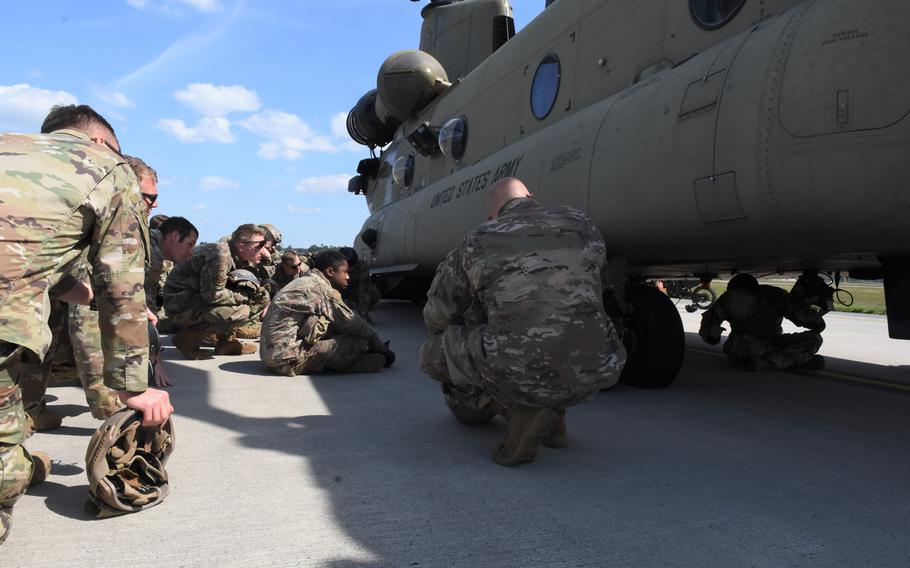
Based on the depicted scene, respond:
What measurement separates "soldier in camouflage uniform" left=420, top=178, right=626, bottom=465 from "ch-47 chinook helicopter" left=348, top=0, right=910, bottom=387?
1.01 metres

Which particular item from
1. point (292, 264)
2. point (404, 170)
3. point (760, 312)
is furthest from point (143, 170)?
point (404, 170)

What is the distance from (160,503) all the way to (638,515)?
6.05 ft

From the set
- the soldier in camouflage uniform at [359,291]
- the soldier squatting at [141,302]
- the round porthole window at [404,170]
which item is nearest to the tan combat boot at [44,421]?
the soldier squatting at [141,302]

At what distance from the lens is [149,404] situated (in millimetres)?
2066

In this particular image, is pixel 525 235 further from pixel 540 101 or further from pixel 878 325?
pixel 878 325

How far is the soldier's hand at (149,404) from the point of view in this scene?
6.72 feet

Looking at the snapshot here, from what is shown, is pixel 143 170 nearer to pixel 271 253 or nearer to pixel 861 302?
pixel 271 253

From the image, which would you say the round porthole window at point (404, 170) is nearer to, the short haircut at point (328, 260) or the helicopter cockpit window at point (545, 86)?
the helicopter cockpit window at point (545, 86)

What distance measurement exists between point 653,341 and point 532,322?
2053 millimetres

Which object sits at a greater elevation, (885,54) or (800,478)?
(885,54)

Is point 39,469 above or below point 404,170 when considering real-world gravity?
below

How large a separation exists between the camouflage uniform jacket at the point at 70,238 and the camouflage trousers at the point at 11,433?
104 millimetres

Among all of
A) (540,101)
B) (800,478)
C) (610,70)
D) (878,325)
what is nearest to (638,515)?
(800,478)

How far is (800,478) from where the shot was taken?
2686mm
